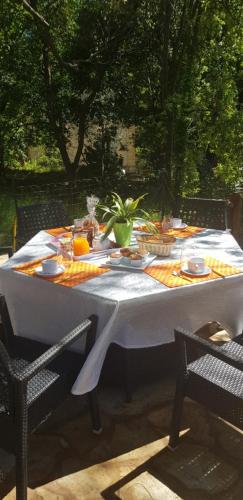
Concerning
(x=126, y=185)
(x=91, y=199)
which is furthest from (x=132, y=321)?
(x=126, y=185)

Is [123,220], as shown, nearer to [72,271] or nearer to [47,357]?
[72,271]

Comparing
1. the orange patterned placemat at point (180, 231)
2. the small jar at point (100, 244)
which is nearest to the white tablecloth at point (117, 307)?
the small jar at point (100, 244)

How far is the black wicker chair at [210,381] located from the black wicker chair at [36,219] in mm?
2536

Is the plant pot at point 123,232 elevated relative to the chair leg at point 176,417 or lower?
elevated

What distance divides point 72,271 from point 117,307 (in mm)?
597

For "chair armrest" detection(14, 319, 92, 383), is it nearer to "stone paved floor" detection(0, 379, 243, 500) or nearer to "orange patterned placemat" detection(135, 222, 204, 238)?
"stone paved floor" detection(0, 379, 243, 500)

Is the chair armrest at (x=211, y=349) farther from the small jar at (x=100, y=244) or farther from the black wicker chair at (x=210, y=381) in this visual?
the small jar at (x=100, y=244)

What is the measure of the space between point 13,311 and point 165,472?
4.65ft

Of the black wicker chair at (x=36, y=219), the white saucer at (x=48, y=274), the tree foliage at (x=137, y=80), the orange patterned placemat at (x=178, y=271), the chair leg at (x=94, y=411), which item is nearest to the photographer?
the chair leg at (x=94, y=411)

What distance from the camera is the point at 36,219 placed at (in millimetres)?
4625

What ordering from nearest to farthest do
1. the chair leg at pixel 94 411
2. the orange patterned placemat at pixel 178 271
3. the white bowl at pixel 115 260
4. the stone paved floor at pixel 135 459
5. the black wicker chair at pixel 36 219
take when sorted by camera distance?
the stone paved floor at pixel 135 459 → the chair leg at pixel 94 411 → the orange patterned placemat at pixel 178 271 → the white bowl at pixel 115 260 → the black wicker chair at pixel 36 219

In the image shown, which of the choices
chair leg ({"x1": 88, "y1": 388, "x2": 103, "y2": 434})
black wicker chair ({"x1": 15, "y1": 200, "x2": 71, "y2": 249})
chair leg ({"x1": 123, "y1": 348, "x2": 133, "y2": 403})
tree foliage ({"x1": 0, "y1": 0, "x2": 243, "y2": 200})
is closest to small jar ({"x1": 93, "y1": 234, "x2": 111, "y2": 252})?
chair leg ({"x1": 123, "y1": 348, "x2": 133, "y2": 403})

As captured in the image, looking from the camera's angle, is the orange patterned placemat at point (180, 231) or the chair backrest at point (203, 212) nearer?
the orange patterned placemat at point (180, 231)

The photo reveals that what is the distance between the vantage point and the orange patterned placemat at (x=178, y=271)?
271 cm
